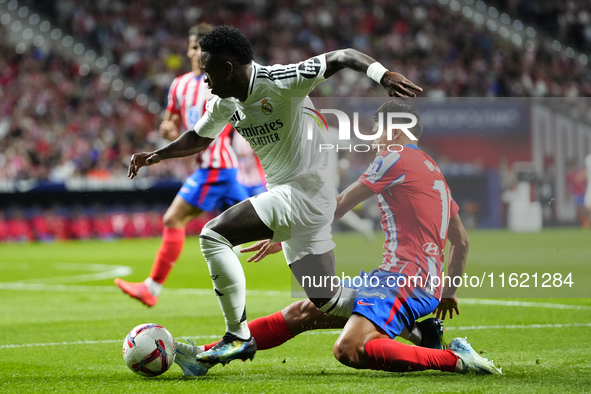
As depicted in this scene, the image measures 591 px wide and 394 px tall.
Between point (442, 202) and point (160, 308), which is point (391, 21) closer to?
point (160, 308)

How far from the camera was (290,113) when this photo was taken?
4.31 metres

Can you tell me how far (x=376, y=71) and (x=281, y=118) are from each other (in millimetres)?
692

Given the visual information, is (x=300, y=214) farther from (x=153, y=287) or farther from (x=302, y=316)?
(x=153, y=287)

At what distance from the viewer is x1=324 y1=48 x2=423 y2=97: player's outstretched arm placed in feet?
12.1

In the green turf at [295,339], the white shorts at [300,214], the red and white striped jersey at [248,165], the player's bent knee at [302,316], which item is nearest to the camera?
the green turf at [295,339]

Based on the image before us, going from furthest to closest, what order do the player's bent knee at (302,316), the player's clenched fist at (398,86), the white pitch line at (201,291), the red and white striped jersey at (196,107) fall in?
the red and white striped jersey at (196,107), the white pitch line at (201,291), the player's bent knee at (302,316), the player's clenched fist at (398,86)

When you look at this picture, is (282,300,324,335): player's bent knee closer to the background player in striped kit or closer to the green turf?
the green turf

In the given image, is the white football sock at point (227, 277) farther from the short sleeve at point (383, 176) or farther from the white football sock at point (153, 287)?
the white football sock at point (153, 287)

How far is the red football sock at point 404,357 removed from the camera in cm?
403

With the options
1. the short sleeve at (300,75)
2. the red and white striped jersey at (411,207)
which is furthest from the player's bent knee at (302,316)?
the short sleeve at (300,75)

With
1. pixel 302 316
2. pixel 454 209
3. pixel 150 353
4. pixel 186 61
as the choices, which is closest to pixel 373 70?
pixel 454 209

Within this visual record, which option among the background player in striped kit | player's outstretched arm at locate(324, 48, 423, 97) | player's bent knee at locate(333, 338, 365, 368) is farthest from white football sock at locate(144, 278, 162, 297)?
player's outstretched arm at locate(324, 48, 423, 97)

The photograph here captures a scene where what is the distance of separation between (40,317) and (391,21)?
22.3 metres

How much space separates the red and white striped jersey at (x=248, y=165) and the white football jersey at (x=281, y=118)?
11.0 ft
